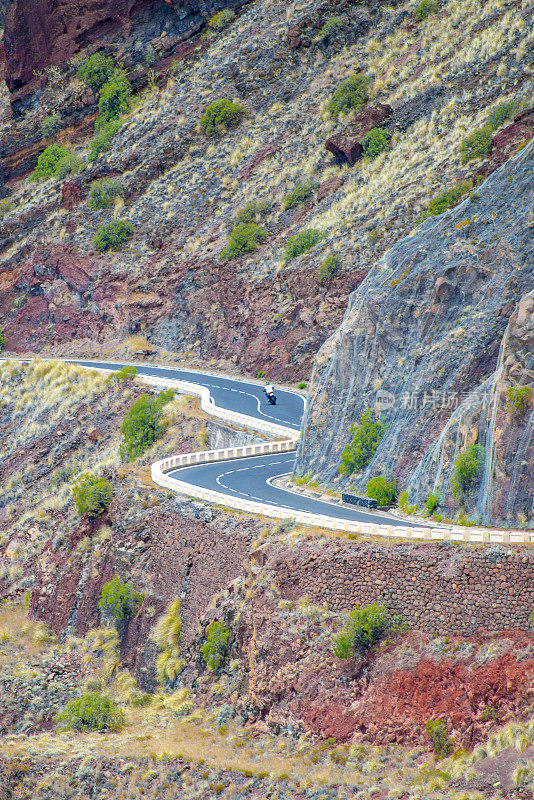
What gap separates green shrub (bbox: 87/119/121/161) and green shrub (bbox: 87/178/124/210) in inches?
161

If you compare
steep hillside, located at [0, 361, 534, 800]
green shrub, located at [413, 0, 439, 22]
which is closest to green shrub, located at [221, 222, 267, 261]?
green shrub, located at [413, 0, 439, 22]

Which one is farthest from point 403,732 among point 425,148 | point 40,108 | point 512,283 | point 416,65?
point 40,108

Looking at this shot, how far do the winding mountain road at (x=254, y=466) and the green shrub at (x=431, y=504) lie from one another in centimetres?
90

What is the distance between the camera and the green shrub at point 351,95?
2768 inches

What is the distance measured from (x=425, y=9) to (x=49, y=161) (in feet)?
101

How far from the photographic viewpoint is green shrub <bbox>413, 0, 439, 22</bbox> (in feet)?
240

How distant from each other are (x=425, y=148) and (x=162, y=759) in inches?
1691

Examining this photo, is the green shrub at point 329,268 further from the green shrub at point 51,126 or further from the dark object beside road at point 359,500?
the green shrub at point 51,126

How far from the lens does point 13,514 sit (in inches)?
2125

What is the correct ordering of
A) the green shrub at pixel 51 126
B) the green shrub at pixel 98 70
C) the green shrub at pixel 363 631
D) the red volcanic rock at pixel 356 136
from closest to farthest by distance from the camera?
1. the green shrub at pixel 363 631
2. the red volcanic rock at pixel 356 136
3. the green shrub at pixel 98 70
4. the green shrub at pixel 51 126

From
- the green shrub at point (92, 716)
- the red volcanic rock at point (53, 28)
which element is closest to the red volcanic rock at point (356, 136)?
the red volcanic rock at point (53, 28)

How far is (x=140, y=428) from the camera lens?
51594 mm

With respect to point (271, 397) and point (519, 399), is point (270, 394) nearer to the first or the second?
point (271, 397)

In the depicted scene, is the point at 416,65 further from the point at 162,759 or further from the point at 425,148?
the point at 162,759
